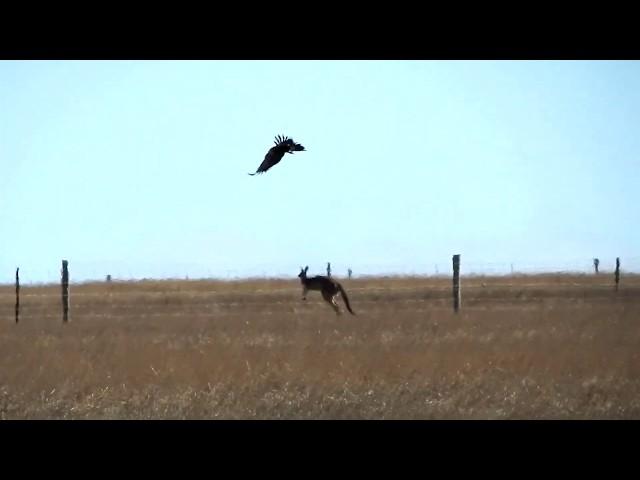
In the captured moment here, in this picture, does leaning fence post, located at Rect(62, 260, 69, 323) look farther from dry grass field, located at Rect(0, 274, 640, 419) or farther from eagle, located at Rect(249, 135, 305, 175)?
eagle, located at Rect(249, 135, 305, 175)

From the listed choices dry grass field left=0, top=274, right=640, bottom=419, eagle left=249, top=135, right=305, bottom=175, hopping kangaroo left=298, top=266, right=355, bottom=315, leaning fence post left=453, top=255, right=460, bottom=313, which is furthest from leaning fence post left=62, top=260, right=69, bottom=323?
eagle left=249, top=135, right=305, bottom=175

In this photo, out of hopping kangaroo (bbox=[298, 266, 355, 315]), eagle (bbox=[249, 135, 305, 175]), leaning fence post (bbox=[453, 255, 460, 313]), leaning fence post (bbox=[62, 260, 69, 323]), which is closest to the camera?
eagle (bbox=[249, 135, 305, 175])

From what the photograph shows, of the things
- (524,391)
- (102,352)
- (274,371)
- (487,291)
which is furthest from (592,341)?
(487,291)

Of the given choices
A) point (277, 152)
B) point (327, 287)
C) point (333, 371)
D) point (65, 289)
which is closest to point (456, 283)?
point (327, 287)

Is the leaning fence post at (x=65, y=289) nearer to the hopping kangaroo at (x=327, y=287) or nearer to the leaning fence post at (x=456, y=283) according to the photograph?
the hopping kangaroo at (x=327, y=287)

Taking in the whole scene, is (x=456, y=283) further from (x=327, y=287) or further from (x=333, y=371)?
(x=333, y=371)

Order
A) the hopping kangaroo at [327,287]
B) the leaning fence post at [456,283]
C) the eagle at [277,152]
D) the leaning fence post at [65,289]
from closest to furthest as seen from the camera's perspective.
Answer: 1. the eagle at [277,152]
2. the leaning fence post at [65,289]
3. the leaning fence post at [456,283]
4. the hopping kangaroo at [327,287]

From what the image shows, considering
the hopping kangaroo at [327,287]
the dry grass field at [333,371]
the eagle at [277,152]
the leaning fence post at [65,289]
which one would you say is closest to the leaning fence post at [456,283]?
the hopping kangaroo at [327,287]
